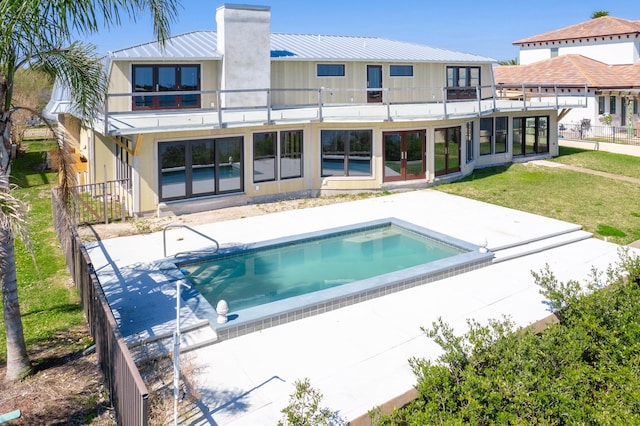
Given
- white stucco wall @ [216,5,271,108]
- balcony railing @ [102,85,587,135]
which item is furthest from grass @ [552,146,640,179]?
white stucco wall @ [216,5,271,108]

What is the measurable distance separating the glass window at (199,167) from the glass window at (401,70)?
985 centimetres

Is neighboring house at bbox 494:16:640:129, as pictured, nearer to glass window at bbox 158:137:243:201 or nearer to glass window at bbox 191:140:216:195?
glass window at bbox 158:137:243:201

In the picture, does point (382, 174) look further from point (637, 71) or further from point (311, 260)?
point (637, 71)

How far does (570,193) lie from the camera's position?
20.8 meters

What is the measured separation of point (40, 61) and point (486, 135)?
21040 millimetres

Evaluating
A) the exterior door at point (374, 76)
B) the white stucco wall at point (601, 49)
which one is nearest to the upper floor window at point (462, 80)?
the exterior door at point (374, 76)

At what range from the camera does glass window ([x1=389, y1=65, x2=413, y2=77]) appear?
25547 mm

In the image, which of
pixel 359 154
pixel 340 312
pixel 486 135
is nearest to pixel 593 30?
pixel 486 135

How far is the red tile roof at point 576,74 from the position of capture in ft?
117

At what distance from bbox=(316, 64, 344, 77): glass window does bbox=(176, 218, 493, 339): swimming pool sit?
383 inches

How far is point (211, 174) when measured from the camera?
18656mm

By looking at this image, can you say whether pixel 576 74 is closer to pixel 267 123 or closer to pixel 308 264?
pixel 267 123

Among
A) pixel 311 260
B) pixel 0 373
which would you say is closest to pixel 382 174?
pixel 311 260

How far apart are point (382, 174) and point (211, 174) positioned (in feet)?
21.9
